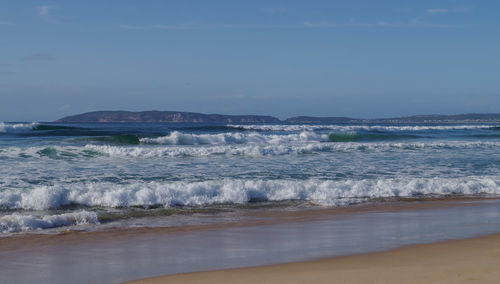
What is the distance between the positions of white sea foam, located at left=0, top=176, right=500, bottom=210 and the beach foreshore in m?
4.27

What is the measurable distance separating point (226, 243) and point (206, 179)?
18.4 feet

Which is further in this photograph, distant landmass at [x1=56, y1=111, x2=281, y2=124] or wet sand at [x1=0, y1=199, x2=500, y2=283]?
distant landmass at [x1=56, y1=111, x2=281, y2=124]

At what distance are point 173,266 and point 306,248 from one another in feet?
5.56

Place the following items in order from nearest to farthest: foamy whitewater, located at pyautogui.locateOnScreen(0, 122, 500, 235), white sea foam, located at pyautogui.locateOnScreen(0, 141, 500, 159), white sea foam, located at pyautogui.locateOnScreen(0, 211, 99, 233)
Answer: white sea foam, located at pyautogui.locateOnScreen(0, 211, 99, 233) → foamy whitewater, located at pyautogui.locateOnScreen(0, 122, 500, 235) → white sea foam, located at pyautogui.locateOnScreen(0, 141, 500, 159)

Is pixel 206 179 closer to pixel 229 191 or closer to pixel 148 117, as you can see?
pixel 229 191

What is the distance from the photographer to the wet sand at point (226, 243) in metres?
5.23

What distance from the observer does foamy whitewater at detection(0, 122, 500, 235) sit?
891 cm

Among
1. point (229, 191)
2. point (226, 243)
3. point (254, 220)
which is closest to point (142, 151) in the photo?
point (229, 191)

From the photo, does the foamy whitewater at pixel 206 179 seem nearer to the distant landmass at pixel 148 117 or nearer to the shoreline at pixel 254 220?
the shoreline at pixel 254 220

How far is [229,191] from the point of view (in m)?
10.1

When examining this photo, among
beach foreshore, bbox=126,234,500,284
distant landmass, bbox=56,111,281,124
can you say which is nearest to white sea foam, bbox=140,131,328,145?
beach foreshore, bbox=126,234,500,284

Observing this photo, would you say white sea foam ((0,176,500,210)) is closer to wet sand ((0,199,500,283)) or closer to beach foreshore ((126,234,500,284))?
wet sand ((0,199,500,283))

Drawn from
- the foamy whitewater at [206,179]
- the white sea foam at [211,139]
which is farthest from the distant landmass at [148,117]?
A: the foamy whitewater at [206,179]

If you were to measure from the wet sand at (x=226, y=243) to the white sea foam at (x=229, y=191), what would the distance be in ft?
4.69
